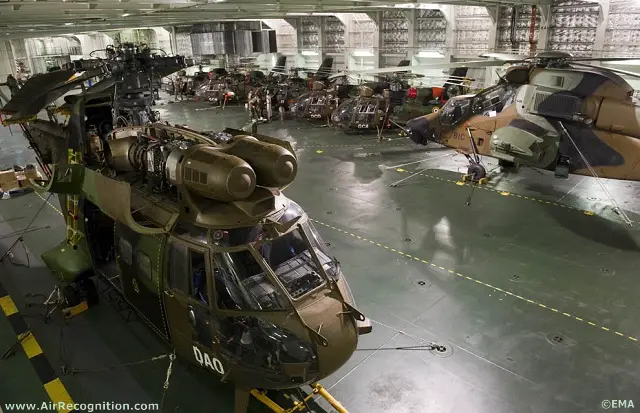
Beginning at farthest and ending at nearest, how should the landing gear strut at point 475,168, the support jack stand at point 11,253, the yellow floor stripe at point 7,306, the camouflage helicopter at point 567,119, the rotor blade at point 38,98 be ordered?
1. the landing gear strut at point 475,168
2. the camouflage helicopter at point 567,119
3. the support jack stand at point 11,253
4. the yellow floor stripe at point 7,306
5. the rotor blade at point 38,98

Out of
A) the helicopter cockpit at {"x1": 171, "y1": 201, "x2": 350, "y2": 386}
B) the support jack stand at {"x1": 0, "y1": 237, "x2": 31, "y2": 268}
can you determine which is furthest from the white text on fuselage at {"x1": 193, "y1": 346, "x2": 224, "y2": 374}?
the support jack stand at {"x1": 0, "y1": 237, "x2": 31, "y2": 268}

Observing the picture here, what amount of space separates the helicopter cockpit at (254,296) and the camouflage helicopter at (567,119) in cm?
810

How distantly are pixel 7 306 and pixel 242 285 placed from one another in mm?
5601

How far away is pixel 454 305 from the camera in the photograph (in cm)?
783

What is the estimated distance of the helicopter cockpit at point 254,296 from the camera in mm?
4703

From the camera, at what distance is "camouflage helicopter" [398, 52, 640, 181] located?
10.5 m

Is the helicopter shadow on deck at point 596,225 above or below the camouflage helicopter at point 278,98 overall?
below

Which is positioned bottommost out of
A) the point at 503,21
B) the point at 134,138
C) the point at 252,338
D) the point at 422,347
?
the point at 422,347

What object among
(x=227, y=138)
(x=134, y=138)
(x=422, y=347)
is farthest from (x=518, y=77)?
(x=134, y=138)

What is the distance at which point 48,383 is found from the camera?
20.3 feet

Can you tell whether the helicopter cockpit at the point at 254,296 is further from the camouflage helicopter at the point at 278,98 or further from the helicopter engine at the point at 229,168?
the camouflage helicopter at the point at 278,98

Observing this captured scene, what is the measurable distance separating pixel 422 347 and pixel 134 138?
5173 millimetres

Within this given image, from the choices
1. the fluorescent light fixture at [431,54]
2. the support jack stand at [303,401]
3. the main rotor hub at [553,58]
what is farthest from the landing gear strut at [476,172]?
the fluorescent light fixture at [431,54]

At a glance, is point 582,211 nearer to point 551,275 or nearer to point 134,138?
point 551,275
